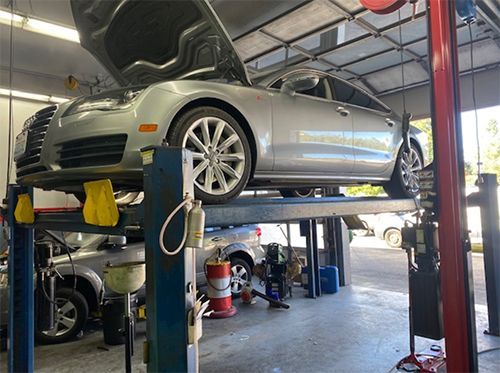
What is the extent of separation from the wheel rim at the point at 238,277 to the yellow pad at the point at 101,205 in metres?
4.25

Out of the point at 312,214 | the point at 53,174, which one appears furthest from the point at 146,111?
the point at 312,214

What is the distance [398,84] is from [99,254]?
610cm

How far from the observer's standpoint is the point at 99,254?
4578 mm

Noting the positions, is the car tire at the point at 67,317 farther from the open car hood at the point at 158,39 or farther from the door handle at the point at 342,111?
the door handle at the point at 342,111

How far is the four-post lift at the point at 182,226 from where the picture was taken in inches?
49.8

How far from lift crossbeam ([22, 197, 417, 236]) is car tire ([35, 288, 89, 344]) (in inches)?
74.3

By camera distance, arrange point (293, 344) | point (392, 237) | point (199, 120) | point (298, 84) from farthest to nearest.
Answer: point (392, 237) < point (293, 344) < point (298, 84) < point (199, 120)

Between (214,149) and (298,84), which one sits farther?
(298,84)

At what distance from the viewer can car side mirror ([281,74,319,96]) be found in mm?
2809

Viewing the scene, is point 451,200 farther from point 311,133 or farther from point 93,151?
point 93,151

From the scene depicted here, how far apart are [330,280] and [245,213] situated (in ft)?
15.7

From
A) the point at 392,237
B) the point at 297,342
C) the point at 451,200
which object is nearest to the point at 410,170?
the point at 297,342

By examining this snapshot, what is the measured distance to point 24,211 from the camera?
8.48 feet

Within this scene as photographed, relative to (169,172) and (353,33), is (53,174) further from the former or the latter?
(353,33)
